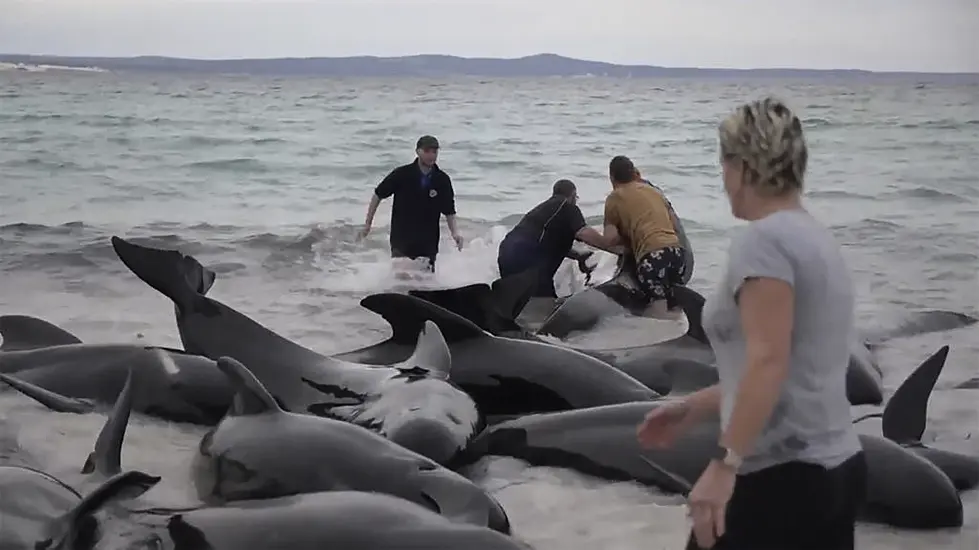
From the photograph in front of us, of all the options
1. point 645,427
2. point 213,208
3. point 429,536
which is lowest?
point 213,208

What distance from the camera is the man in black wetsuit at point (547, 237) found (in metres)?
7.35

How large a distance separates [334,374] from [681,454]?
1.42 metres

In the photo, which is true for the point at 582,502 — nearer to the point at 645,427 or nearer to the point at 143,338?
the point at 645,427

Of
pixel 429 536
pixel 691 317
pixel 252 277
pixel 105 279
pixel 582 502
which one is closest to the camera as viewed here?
pixel 429 536

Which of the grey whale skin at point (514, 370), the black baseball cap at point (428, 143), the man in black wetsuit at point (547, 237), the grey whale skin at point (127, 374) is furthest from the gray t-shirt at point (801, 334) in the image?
the black baseball cap at point (428, 143)

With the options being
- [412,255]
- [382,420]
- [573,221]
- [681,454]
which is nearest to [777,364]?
[681,454]

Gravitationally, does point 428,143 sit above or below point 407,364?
above

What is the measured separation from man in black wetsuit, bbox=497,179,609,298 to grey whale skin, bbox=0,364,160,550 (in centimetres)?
441

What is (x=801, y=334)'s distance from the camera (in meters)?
2.16

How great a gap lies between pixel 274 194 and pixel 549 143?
5528mm

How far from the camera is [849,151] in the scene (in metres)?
17.9

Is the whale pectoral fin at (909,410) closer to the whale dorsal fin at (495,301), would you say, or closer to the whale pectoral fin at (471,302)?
the whale dorsal fin at (495,301)

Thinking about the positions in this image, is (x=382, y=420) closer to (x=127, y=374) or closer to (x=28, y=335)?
(x=127, y=374)

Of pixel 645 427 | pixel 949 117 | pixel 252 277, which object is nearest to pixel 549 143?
pixel 949 117
